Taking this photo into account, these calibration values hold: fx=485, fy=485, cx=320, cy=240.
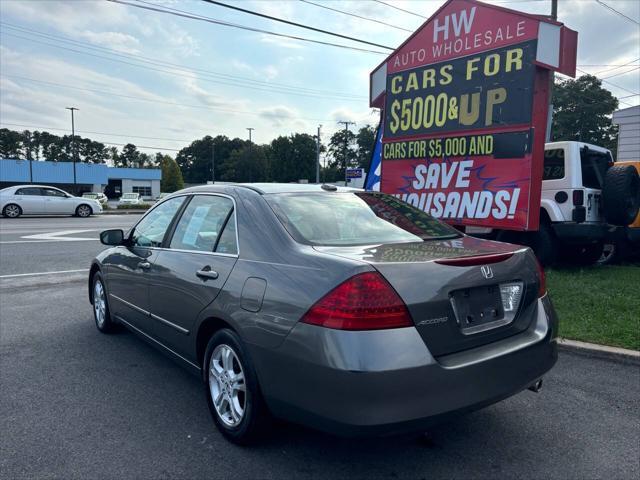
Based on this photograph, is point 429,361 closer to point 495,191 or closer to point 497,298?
point 497,298

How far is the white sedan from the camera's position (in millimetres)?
22141

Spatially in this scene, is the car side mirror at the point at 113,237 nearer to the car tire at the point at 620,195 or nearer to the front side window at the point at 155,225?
the front side window at the point at 155,225

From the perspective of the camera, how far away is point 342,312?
2.25 meters

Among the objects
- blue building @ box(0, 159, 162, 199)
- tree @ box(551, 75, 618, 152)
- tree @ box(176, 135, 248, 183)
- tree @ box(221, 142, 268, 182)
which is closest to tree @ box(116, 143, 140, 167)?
tree @ box(176, 135, 248, 183)

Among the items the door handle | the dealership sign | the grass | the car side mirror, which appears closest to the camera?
the door handle

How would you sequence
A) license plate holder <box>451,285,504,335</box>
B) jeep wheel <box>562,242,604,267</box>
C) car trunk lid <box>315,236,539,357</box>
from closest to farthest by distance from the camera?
car trunk lid <box>315,236,539,357</box>
license plate holder <box>451,285,504,335</box>
jeep wheel <box>562,242,604,267</box>

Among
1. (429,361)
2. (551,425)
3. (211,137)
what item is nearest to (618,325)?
(551,425)

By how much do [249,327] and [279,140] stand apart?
105739 mm

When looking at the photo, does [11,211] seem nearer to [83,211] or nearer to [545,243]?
[83,211]

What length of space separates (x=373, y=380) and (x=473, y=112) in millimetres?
5762

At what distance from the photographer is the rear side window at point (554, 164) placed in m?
8.26

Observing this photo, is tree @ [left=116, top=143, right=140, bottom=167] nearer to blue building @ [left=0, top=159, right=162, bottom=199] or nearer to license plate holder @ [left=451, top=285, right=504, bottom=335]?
blue building @ [left=0, top=159, right=162, bottom=199]

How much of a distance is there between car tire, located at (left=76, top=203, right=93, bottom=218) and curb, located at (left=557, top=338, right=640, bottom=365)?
24622 mm

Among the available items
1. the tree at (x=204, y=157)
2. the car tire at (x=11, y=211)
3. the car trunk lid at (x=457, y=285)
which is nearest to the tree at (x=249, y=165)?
the tree at (x=204, y=157)
